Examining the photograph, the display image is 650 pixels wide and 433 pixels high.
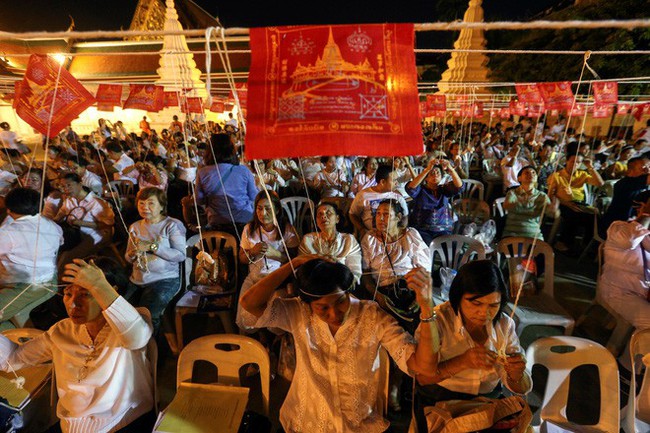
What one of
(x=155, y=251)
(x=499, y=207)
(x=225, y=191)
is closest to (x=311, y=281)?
(x=155, y=251)

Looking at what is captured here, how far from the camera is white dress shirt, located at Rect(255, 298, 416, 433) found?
6.28ft

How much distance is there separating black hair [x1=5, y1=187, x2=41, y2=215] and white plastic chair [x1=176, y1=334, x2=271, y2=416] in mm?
2748

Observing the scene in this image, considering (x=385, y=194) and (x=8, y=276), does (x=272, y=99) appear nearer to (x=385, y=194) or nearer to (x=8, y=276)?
(x=385, y=194)

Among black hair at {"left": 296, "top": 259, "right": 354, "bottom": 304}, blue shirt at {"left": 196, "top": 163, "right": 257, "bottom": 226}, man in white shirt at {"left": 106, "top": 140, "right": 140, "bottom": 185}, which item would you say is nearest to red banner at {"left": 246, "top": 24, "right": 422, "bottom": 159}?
black hair at {"left": 296, "top": 259, "right": 354, "bottom": 304}

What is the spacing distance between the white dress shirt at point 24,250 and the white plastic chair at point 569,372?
451 centimetres

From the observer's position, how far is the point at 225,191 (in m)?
4.22

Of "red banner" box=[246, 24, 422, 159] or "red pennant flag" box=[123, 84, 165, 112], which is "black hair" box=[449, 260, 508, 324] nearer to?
"red banner" box=[246, 24, 422, 159]

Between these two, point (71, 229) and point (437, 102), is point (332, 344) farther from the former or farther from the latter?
point (437, 102)

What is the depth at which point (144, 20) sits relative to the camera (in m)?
30.1

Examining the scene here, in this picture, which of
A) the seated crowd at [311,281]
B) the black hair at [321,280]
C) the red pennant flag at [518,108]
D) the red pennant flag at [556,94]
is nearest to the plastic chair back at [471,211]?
the seated crowd at [311,281]

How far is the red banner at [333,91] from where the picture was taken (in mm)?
1487

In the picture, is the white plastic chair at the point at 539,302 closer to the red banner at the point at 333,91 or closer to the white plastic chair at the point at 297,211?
the red banner at the point at 333,91

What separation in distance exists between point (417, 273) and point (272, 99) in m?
1.17

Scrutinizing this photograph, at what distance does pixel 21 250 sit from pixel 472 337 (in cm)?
437
